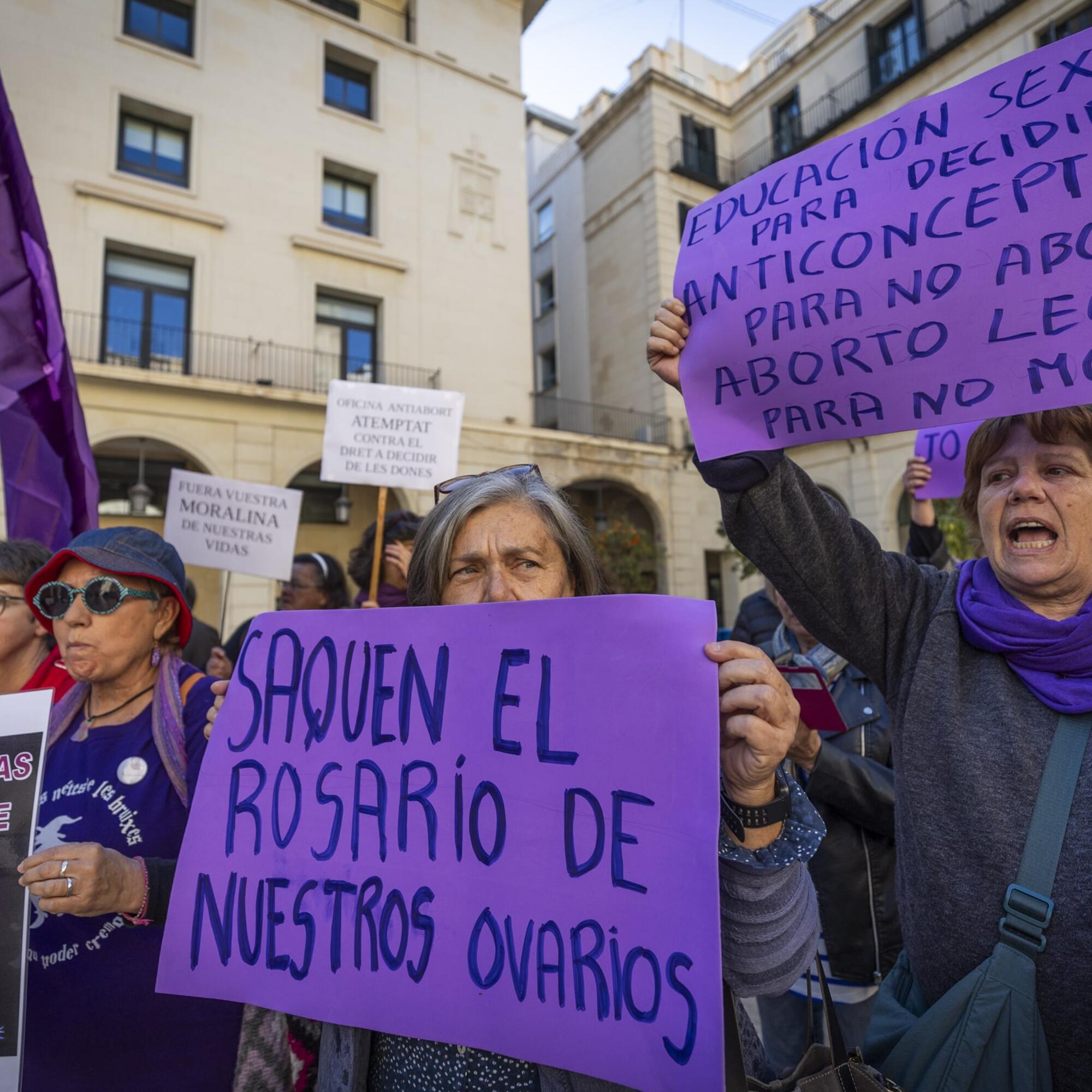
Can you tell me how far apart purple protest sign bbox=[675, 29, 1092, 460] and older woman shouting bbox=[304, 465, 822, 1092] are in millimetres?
426

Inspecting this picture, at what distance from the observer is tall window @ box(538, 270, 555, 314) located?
22953 millimetres

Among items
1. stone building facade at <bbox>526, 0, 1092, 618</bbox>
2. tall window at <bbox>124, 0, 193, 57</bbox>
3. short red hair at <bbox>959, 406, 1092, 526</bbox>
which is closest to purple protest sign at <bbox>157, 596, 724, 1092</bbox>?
short red hair at <bbox>959, 406, 1092, 526</bbox>

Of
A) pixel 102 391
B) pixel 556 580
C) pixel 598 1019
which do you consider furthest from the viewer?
→ pixel 102 391

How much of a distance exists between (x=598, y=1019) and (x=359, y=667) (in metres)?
0.68

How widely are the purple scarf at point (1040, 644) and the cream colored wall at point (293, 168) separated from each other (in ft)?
44.5

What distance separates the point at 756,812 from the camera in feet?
3.60

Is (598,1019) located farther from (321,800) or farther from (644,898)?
(321,800)

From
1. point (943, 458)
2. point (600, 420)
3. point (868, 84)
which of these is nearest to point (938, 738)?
point (943, 458)

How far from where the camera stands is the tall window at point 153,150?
1291 cm

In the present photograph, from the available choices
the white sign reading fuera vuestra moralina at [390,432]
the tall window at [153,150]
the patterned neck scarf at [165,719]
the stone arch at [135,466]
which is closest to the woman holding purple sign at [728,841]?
the patterned neck scarf at [165,719]

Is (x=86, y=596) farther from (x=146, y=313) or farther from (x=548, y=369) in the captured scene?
(x=548, y=369)

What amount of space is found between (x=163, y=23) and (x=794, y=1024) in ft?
57.3

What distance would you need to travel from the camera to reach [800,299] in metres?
1.37

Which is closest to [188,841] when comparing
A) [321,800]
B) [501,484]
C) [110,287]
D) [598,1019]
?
[321,800]
